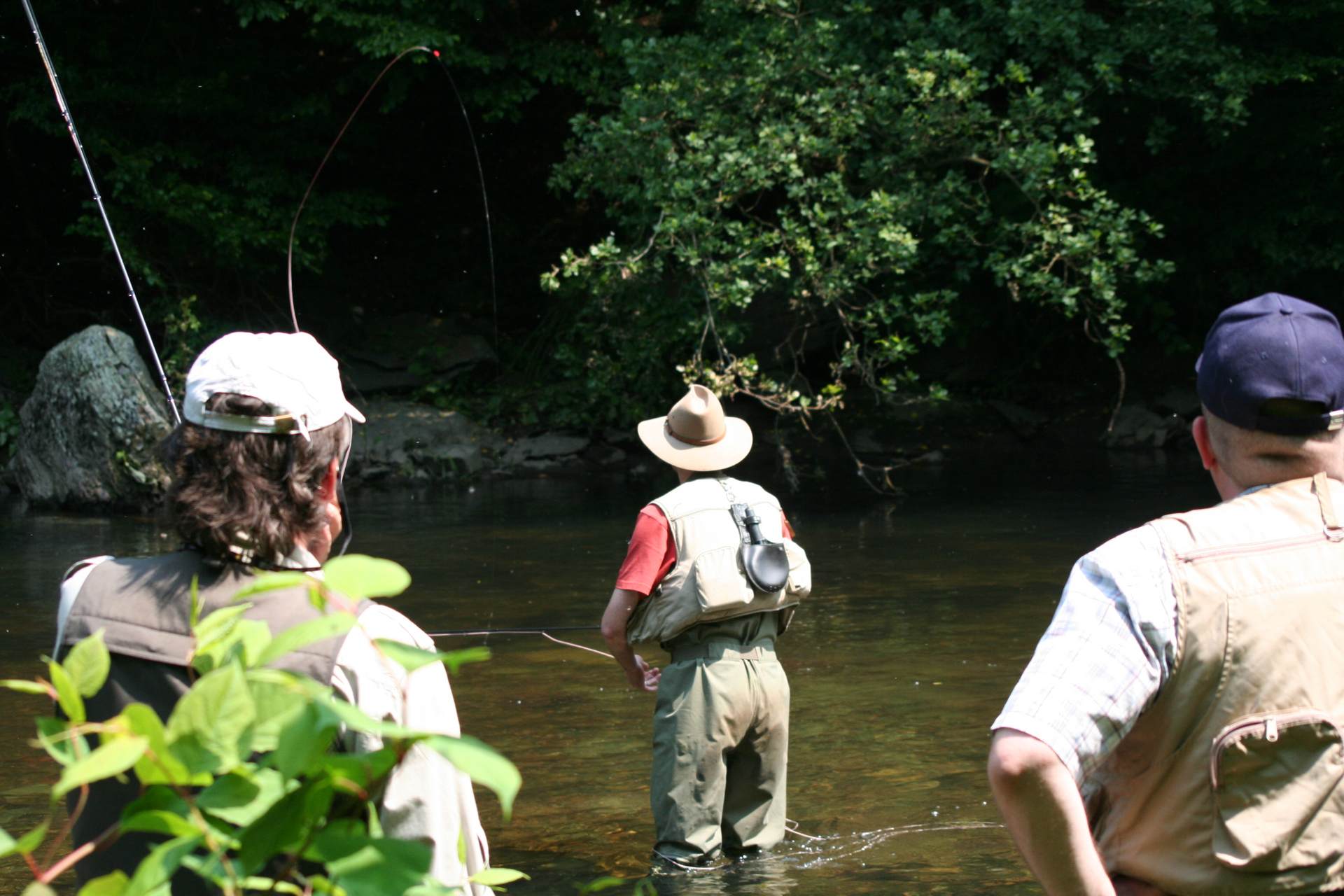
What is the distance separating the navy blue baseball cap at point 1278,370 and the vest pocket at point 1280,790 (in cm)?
40

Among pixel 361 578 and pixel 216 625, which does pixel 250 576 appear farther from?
pixel 361 578

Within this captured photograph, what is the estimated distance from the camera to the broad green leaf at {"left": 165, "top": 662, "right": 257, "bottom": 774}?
3.57 feet

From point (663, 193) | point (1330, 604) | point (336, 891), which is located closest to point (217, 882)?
point (336, 891)

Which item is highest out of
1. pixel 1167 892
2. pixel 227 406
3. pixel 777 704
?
pixel 227 406

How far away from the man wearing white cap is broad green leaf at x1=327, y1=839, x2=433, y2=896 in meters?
0.67

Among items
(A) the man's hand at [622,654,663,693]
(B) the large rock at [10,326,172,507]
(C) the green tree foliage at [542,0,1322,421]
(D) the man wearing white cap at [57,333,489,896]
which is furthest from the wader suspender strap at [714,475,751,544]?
(B) the large rock at [10,326,172,507]

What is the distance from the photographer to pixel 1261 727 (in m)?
1.79

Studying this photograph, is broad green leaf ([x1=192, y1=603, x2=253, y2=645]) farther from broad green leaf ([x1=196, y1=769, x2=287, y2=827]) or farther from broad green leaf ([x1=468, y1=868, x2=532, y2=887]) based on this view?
broad green leaf ([x1=468, y1=868, x2=532, y2=887])

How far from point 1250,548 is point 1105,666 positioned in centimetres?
25

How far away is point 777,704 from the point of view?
4664mm

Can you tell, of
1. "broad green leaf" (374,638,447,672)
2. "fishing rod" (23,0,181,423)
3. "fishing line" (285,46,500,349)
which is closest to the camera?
"broad green leaf" (374,638,447,672)

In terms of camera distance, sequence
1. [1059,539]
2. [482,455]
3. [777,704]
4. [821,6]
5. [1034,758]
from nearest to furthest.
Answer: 1. [1034,758]
2. [777,704]
3. [1059,539]
4. [821,6]
5. [482,455]

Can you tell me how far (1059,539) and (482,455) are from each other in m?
8.10

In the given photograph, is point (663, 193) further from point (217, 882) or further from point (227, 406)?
point (217, 882)
